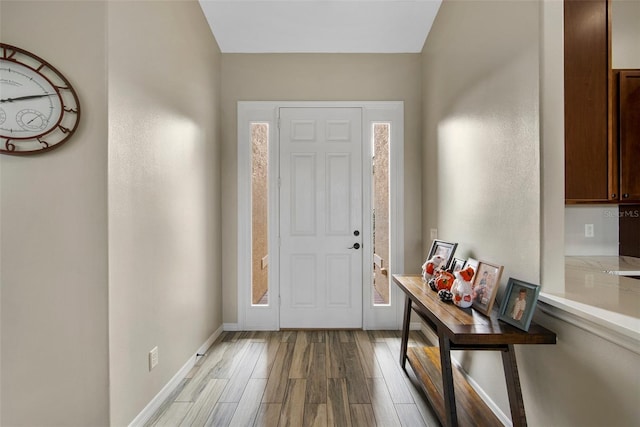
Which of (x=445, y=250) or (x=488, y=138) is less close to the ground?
(x=488, y=138)

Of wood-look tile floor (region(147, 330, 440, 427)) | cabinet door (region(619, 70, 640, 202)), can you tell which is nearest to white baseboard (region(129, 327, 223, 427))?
wood-look tile floor (region(147, 330, 440, 427))

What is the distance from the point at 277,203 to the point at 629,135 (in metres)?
2.75

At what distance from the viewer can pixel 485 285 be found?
5.72 feet

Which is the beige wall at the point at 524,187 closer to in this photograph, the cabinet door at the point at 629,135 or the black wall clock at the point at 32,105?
the cabinet door at the point at 629,135

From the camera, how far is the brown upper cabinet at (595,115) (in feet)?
5.94

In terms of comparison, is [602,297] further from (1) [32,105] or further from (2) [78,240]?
(1) [32,105]

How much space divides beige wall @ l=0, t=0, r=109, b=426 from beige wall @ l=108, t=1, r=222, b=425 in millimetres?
61

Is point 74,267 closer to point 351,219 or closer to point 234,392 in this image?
point 234,392

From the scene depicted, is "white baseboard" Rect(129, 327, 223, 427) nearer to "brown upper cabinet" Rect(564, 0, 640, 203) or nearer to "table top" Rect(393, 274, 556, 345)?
"table top" Rect(393, 274, 556, 345)

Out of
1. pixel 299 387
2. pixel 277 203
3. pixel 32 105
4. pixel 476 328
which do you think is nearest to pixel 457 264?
pixel 476 328

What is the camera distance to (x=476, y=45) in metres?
2.11

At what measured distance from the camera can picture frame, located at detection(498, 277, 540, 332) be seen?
140 cm

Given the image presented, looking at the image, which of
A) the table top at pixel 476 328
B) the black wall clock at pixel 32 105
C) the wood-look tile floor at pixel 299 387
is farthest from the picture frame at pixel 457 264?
the black wall clock at pixel 32 105

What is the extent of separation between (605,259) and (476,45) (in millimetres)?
1801
